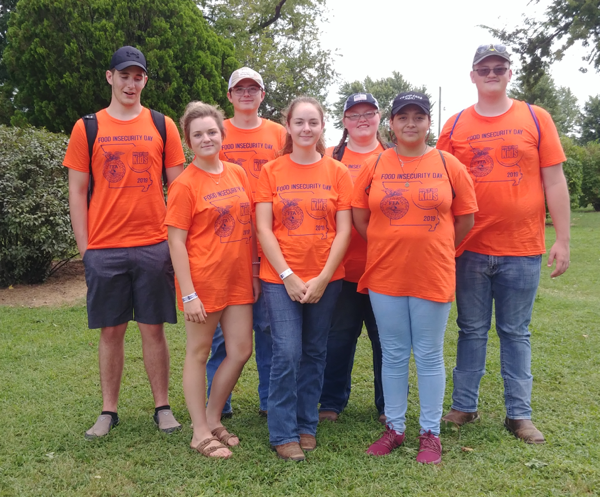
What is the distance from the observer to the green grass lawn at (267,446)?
9.97 feet

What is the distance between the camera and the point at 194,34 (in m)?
15.0

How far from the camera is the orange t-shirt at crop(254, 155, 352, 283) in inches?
128

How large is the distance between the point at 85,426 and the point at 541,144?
3.80 m

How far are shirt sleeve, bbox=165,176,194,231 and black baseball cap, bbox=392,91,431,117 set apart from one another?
1.37 meters

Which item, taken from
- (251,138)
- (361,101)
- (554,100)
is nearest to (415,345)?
(361,101)

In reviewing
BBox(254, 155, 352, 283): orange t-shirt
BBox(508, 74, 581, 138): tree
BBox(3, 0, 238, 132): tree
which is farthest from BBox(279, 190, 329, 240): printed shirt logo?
BBox(508, 74, 581, 138): tree

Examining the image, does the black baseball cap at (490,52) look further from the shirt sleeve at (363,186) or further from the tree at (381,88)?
the tree at (381,88)

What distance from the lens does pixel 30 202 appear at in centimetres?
768

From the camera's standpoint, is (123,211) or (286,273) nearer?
(286,273)

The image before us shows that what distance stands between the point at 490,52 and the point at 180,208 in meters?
2.23

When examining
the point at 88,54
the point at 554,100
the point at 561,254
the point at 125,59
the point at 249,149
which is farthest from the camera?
the point at 554,100

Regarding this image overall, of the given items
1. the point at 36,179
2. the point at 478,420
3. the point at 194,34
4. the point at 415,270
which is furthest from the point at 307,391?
the point at 194,34

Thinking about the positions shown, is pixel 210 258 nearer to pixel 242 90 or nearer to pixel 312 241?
pixel 312 241

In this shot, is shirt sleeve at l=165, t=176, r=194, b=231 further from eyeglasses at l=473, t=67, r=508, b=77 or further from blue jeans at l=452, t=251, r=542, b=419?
eyeglasses at l=473, t=67, r=508, b=77
